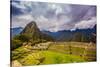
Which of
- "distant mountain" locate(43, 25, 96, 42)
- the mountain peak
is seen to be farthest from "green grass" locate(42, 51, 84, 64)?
the mountain peak

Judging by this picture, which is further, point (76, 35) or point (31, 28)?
Result: point (76, 35)

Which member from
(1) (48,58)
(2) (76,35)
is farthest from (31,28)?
(2) (76,35)

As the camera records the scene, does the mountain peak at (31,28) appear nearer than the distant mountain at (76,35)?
Yes

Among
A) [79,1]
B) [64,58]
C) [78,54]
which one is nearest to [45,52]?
[64,58]

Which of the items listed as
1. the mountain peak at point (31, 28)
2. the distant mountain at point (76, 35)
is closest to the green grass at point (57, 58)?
the distant mountain at point (76, 35)

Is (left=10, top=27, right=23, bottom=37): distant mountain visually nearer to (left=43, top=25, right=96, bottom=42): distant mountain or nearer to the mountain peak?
the mountain peak

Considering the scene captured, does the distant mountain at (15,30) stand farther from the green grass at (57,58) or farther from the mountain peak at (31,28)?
the green grass at (57,58)

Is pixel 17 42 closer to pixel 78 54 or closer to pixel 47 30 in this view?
pixel 47 30

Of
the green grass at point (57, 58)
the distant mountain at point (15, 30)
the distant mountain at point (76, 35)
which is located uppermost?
the distant mountain at point (15, 30)

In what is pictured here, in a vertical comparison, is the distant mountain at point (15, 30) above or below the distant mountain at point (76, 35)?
above

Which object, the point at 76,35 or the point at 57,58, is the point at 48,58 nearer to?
the point at 57,58
